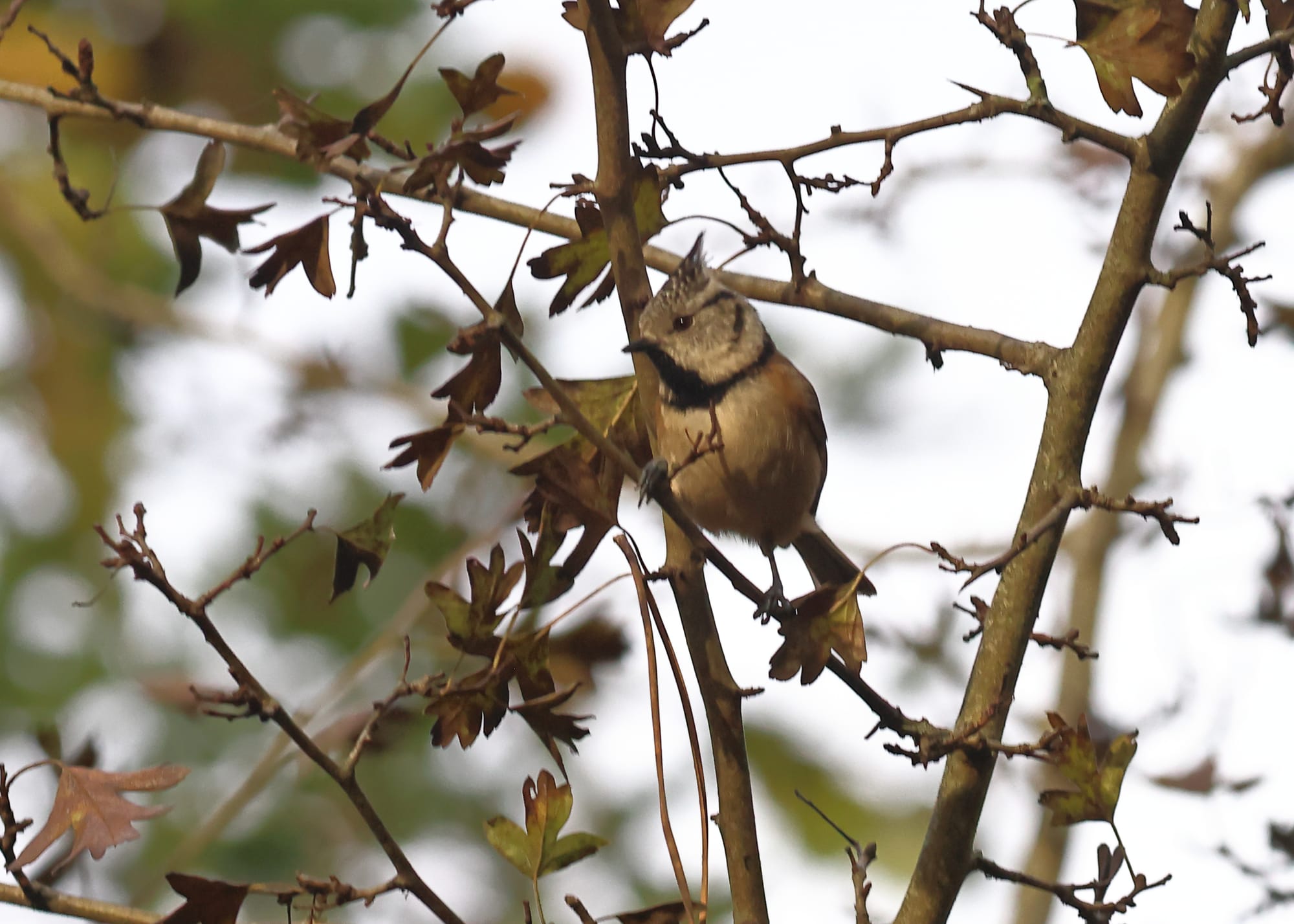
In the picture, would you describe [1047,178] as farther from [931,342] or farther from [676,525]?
[676,525]

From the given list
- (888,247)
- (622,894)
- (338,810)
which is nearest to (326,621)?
(338,810)

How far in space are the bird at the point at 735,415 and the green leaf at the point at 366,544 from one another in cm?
144

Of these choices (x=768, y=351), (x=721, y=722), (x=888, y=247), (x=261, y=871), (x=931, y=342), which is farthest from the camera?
(x=261, y=871)

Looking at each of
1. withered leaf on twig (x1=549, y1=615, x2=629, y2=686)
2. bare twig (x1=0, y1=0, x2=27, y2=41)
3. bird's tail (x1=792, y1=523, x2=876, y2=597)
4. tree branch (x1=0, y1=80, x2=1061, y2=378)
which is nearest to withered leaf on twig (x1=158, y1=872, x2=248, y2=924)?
withered leaf on twig (x1=549, y1=615, x2=629, y2=686)

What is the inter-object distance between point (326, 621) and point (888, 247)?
4027 millimetres

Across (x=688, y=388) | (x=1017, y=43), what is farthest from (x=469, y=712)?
(x=688, y=388)

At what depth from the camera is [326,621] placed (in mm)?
8094

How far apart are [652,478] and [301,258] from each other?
0.81 m

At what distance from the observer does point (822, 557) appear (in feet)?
16.8

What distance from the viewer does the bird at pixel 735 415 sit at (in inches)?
160

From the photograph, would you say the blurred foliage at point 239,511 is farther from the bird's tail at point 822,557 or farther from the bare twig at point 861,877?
the bare twig at point 861,877

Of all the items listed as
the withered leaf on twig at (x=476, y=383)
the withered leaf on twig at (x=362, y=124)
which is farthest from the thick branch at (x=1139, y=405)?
the withered leaf on twig at (x=362, y=124)

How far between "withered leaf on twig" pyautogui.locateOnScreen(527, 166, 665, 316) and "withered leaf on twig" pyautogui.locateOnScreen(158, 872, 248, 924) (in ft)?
3.93

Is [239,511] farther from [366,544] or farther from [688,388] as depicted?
[366,544]
